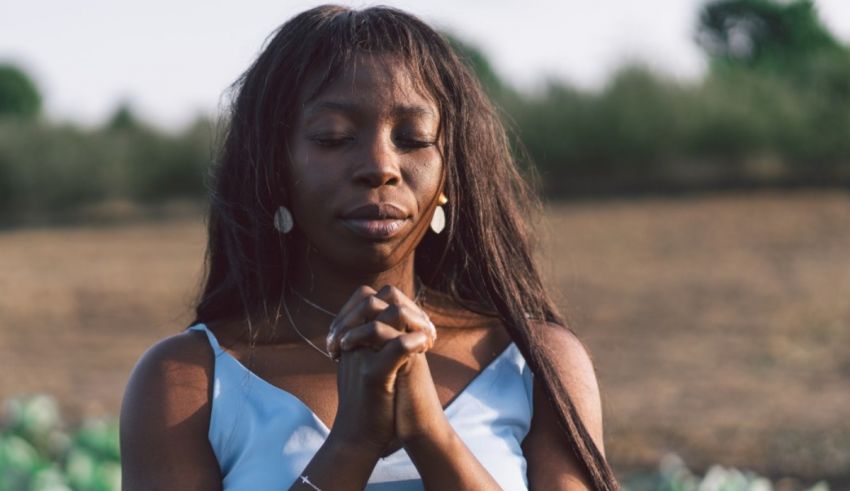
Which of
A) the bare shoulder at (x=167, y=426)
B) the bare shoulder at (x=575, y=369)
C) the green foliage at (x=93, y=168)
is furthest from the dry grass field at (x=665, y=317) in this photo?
the green foliage at (x=93, y=168)

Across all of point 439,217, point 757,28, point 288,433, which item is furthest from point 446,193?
point 757,28

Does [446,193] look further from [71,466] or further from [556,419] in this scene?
[71,466]

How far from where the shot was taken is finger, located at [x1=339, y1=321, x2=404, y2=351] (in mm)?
1358

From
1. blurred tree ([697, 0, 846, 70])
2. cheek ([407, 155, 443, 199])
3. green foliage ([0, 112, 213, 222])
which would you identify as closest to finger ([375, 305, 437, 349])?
cheek ([407, 155, 443, 199])

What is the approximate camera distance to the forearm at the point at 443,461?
1.43 metres

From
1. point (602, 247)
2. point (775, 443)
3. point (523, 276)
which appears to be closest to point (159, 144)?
point (602, 247)

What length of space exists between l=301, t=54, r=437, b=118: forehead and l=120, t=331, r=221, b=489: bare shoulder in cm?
36

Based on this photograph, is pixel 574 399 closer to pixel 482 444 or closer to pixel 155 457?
pixel 482 444

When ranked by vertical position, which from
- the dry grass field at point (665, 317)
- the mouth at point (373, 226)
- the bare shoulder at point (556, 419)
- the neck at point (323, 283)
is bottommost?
the dry grass field at point (665, 317)

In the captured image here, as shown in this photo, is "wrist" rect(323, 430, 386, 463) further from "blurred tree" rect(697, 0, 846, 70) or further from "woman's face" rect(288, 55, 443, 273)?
"blurred tree" rect(697, 0, 846, 70)

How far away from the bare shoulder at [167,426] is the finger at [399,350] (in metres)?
0.29

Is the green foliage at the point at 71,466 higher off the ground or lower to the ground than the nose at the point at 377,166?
lower

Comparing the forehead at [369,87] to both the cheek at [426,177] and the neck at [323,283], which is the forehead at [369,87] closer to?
the cheek at [426,177]

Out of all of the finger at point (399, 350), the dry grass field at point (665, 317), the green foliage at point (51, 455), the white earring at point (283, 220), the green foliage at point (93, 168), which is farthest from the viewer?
the green foliage at point (93, 168)
